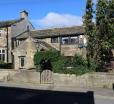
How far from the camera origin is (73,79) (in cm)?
2586

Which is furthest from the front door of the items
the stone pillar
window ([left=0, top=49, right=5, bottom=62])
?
the stone pillar

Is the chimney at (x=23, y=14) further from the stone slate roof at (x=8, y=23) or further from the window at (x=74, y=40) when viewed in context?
the window at (x=74, y=40)

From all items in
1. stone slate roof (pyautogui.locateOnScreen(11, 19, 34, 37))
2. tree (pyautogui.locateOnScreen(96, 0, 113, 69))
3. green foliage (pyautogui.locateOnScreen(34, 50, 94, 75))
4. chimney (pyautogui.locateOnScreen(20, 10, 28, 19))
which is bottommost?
green foliage (pyautogui.locateOnScreen(34, 50, 94, 75))

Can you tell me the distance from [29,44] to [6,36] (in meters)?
7.33

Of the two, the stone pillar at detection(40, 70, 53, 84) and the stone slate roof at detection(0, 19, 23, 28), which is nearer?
the stone pillar at detection(40, 70, 53, 84)

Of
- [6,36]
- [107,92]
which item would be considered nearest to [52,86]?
[107,92]

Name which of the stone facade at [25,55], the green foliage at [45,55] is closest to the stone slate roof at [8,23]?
the stone facade at [25,55]

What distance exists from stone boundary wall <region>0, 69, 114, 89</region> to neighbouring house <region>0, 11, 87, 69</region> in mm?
10205

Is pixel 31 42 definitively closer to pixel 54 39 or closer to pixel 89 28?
pixel 54 39

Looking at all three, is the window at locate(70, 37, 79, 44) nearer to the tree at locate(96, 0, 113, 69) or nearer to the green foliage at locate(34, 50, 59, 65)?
the green foliage at locate(34, 50, 59, 65)

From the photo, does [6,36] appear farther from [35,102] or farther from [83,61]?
[35,102]

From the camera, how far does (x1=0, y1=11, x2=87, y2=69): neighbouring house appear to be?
40.0m

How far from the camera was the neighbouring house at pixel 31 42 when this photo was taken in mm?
40031

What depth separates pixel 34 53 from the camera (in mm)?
39250
